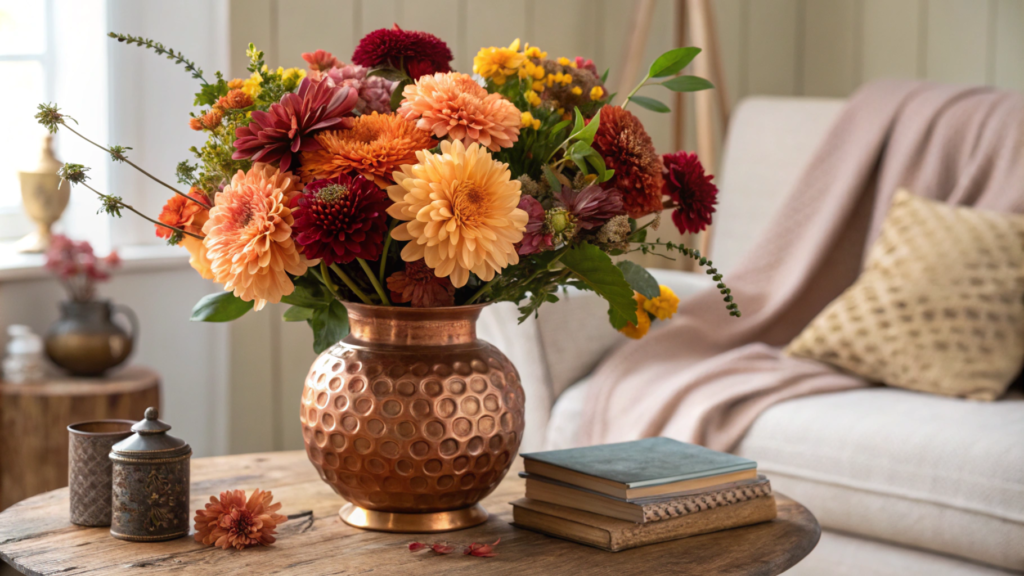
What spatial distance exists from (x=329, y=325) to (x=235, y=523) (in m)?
0.19

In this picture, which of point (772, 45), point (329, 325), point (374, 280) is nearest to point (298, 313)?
point (329, 325)

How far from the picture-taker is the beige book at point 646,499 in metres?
0.89

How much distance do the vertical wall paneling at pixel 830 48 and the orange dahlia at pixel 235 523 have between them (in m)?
2.39

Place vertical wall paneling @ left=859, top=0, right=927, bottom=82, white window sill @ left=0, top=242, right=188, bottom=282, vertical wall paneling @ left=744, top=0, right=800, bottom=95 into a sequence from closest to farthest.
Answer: white window sill @ left=0, top=242, right=188, bottom=282 < vertical wall paneling @ left=859, top=0, right=927, bottom=82 < vertical wall paneling @ left=744, top=0, right=800, bottom=95

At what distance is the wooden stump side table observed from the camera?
1727 mm

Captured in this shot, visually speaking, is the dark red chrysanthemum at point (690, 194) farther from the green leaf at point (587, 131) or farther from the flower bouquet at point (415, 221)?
the green leaf at point (587, 131)

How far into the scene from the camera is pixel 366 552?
86 centimetres

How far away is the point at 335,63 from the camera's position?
95 centimetres

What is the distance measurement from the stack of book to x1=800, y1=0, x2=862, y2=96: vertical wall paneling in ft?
6.97

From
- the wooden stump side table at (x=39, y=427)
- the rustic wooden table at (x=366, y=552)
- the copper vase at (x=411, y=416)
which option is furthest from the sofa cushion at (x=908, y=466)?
the wooden stump side table at (x=39, y=427)

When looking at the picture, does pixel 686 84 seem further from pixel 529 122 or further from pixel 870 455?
pixel 870 455

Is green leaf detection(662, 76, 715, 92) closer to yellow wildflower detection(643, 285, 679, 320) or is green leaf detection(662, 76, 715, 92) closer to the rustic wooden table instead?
yellow wildflower detection(643, 285, 679, 320)

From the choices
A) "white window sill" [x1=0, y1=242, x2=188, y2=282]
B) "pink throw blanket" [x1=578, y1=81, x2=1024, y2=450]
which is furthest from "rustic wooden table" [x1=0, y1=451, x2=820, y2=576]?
"white window sill" [x1=0, y1=242, x2=188, y2=282]

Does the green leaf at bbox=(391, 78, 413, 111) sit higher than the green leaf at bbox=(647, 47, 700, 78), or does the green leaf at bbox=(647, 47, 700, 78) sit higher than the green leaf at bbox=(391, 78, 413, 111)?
the green leaf at bbox=(647, 47, 700, 78)
